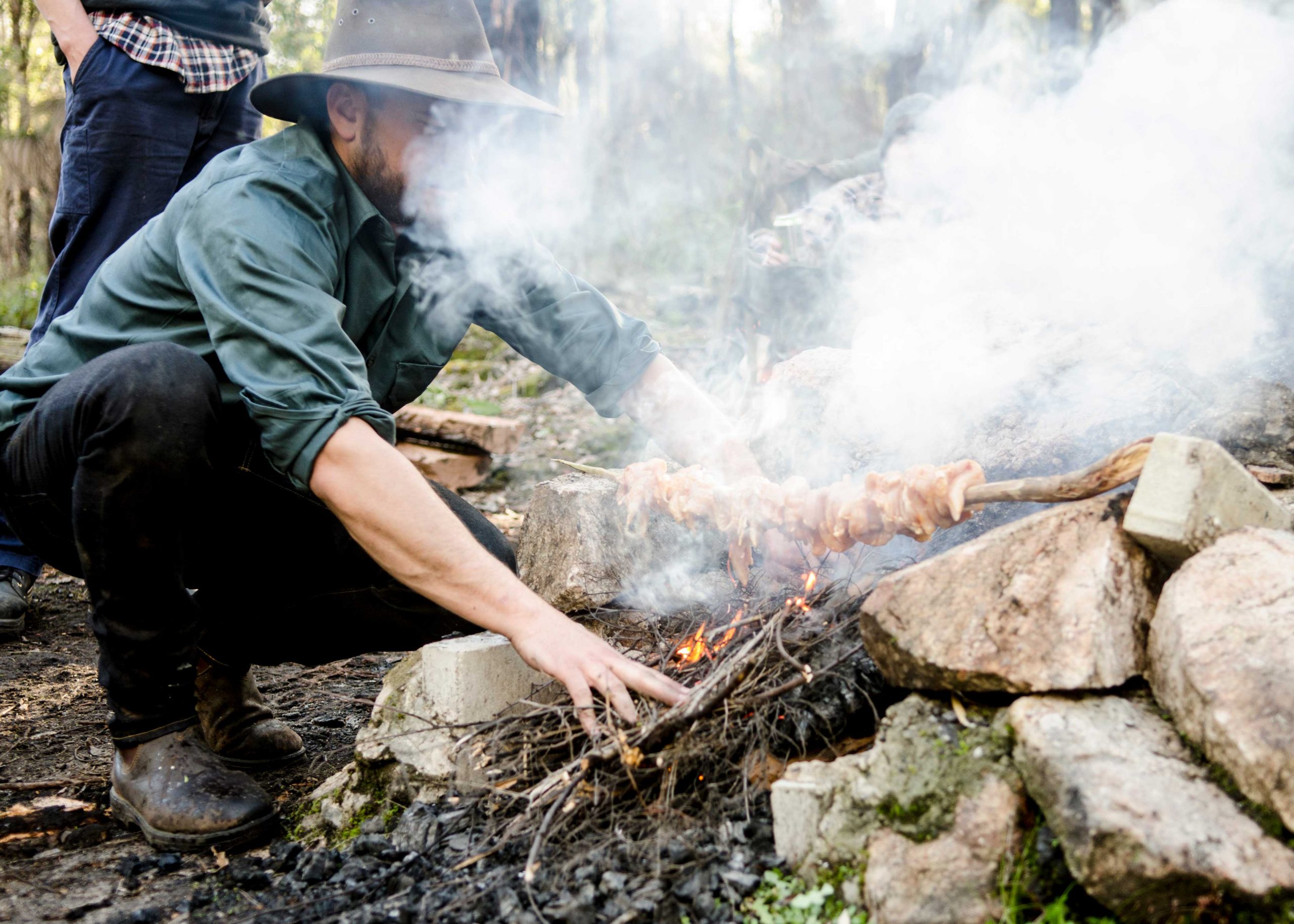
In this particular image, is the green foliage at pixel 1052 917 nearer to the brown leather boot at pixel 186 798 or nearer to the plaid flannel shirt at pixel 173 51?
the brown leather boot at pixel 186 798

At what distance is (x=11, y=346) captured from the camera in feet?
20.1

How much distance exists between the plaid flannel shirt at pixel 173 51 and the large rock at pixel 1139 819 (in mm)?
4035

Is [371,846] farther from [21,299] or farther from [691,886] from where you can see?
[21,299]

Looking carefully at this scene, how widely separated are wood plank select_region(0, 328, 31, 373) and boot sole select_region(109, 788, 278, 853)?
4.73 m

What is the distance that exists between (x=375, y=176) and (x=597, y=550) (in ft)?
4.37

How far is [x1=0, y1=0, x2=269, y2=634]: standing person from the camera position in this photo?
3809mm

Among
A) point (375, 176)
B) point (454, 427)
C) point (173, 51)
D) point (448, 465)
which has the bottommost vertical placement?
point (448, 465)

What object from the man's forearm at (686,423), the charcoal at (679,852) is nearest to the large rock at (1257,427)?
the man's forearm at (686,423)

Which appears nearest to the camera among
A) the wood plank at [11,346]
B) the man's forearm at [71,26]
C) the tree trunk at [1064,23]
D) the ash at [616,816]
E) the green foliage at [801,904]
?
the green foliage at [801,904]

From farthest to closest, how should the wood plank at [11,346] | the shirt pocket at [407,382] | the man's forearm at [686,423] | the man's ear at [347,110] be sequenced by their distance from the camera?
1. the wood plank at [11,346]
2. the man's forearm at [686,423]
3. the shirt pocket at [407,382]
4. the man's ear at [347,110]

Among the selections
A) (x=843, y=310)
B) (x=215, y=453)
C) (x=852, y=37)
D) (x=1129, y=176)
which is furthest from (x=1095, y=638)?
(x=852, y=37)

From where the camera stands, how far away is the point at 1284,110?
4066 mm

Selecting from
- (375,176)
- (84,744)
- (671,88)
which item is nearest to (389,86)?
(375,176)

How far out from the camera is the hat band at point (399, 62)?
2.65 m
